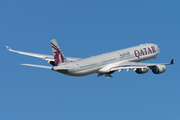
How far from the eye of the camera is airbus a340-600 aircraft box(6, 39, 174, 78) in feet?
Answer: 212

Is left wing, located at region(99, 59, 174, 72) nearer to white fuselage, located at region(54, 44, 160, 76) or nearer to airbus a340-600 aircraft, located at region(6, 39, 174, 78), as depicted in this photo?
airbus a340-600 aircraft, located at region(6, 39, 174, 78)

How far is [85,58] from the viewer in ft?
225

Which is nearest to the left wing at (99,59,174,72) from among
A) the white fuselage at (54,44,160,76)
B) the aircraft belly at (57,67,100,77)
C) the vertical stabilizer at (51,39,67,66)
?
the white fuselage at (54,44,160,76)

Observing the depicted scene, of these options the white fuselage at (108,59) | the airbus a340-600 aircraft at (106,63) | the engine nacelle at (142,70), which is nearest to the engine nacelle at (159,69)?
the airbus a340-600 aircraft at (106,63)

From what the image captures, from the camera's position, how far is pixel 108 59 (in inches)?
2781

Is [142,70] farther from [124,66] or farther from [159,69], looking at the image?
[159,69]

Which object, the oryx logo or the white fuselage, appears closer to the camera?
the oryx logo

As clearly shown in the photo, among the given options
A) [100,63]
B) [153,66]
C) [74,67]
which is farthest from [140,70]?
[74,67]

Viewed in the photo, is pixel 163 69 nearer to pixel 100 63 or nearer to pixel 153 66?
pixel 153 66

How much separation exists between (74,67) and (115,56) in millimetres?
9932

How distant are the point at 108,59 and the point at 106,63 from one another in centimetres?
96

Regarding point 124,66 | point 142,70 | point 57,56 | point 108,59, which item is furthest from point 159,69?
point 57,56

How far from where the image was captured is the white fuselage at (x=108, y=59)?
217ft

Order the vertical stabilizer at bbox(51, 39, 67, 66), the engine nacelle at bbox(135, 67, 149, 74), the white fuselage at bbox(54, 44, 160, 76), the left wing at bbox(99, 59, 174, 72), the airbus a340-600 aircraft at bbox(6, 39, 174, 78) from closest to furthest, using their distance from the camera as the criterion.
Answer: the vertical stabilizer at bbox(51, 39, 67, 66) < the airbus a340-600 aircraft at bbox(6, 39, 174, 78) < the white fuselage at bbox(54, 44, 160, 76) < the left wing at bbox(99, 59, 174, 72) < the engine nacelle at bbox(135, 67, 149, 74)
